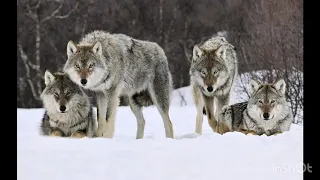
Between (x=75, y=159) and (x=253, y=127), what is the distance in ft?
7.20

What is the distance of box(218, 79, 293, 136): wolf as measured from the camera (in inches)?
186

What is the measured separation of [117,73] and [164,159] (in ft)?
6.99

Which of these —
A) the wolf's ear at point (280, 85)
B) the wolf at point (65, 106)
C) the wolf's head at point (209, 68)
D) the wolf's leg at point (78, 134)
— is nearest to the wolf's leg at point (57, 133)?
the wolf at point (65, 106)

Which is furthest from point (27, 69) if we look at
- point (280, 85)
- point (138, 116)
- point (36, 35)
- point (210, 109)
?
point (280, 85)

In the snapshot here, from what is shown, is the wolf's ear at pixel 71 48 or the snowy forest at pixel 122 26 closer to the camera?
the wolf's ear at pixel 71 48

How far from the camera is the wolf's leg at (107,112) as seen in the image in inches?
203

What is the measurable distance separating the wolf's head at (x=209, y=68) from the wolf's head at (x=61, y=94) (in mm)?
1269

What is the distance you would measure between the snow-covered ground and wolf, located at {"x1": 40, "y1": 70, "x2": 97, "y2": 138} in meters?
1.05

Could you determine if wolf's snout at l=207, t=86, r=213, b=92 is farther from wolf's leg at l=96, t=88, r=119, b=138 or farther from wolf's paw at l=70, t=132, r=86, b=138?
wolf's paw at l=70, t=132, r=86, b=138

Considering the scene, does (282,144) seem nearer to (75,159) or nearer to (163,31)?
(75,159)

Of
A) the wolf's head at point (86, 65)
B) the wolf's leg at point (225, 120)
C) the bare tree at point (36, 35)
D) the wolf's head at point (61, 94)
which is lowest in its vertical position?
the wolf's leg at point (225, 120)

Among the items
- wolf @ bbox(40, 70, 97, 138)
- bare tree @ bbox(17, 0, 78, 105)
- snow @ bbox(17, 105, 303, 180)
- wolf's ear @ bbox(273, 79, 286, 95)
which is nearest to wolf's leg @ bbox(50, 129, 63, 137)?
wolf @ bbox(40, 70, 97, 138)

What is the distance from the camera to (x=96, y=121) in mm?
5371

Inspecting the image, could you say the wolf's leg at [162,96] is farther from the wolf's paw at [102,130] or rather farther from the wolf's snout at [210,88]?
the wolf's paw at [102,130]
